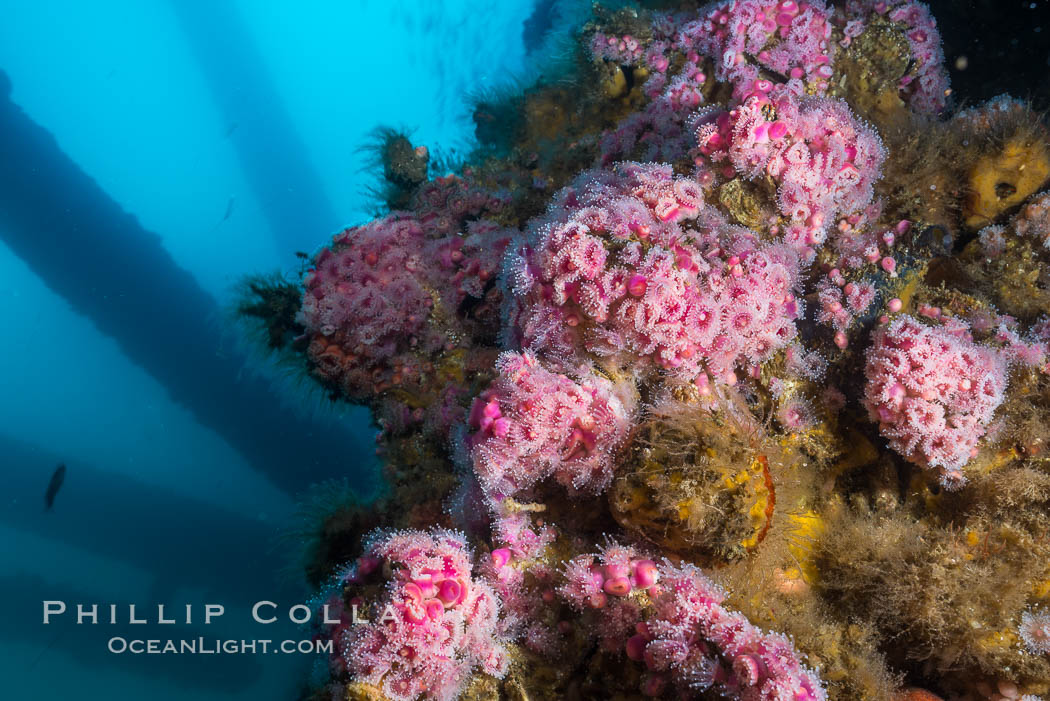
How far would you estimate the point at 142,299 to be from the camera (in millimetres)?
24812

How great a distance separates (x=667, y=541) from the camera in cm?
325

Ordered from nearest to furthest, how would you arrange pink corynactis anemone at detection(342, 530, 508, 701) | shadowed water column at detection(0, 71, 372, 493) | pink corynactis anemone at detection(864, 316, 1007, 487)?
pink corynactis anemone at detection(342, 530, 508, 701) < pink corynactis anemone at detection(864, 316, 1007, 487) < shadowed water column at detection(0, 71, 372, 493)

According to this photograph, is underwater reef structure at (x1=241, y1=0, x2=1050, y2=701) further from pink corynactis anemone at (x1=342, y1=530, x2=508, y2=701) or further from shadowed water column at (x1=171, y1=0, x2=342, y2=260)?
shadowed water column at (x1=171, y1=0, x2=342, y2=260)

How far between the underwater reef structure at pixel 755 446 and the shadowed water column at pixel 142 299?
1682 centimetres

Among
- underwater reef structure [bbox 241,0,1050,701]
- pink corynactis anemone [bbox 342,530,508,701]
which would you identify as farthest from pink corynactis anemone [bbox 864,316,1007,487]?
pink corynactis anemone [bbox 342,530,508,701]

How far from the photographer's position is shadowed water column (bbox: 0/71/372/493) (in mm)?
20062

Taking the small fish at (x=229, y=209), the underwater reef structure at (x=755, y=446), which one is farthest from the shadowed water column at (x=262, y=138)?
the underwater reef structure at (x=755, y=446)

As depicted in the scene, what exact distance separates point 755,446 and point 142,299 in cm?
2826

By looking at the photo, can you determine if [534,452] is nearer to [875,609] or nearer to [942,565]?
[875,609]

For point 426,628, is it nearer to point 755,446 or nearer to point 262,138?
point 755,446

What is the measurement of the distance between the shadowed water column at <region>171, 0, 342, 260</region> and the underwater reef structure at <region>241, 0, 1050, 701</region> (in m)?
53.6

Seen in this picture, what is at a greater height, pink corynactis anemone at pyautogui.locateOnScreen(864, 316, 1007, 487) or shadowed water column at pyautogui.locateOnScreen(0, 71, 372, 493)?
shadowed water column at pyautogui.locateOnScreen(0, 71, 372, 493)

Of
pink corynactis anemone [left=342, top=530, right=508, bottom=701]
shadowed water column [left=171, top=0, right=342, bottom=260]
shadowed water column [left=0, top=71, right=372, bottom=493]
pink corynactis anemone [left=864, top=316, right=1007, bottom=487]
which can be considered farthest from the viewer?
shadowed water column [left=171, top=0, right=342, bottom=260]

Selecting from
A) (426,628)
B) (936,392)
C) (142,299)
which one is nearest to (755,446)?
(936,392)
